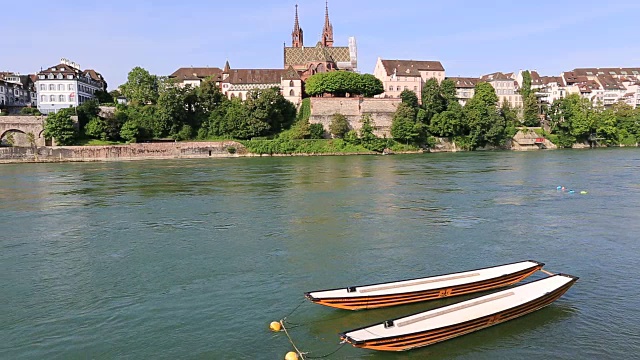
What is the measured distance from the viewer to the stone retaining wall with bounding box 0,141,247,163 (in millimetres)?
67750

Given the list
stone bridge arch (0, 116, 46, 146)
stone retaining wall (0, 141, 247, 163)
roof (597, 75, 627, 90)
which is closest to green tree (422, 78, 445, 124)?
stone retaining wall (0, 141, 247, 163)

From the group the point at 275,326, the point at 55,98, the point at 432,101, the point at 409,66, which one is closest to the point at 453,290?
the point at 275,326

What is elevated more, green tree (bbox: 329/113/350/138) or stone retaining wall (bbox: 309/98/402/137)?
stone retaining wall (bbox: 309/98/402/137)

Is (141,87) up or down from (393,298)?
up

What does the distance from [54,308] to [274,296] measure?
18.5 ft

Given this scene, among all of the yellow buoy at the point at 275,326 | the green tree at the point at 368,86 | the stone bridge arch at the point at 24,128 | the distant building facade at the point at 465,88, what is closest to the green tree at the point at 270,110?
the green tree at the point at 368,86

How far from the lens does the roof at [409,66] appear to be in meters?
103

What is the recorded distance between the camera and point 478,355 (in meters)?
9.86

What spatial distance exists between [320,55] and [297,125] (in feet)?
84.1

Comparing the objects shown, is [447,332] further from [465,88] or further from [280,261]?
[465,88]

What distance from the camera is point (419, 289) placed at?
39.5ft

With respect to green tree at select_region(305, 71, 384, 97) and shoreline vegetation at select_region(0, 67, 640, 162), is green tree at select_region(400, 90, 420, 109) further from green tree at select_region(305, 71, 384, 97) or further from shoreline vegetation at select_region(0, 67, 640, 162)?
green tree at select_region(305, 71, 384, 97)

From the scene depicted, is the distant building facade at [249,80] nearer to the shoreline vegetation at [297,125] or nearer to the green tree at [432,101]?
the shoreline vegetation at [297,125]

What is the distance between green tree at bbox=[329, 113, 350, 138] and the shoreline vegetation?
0.17 m
